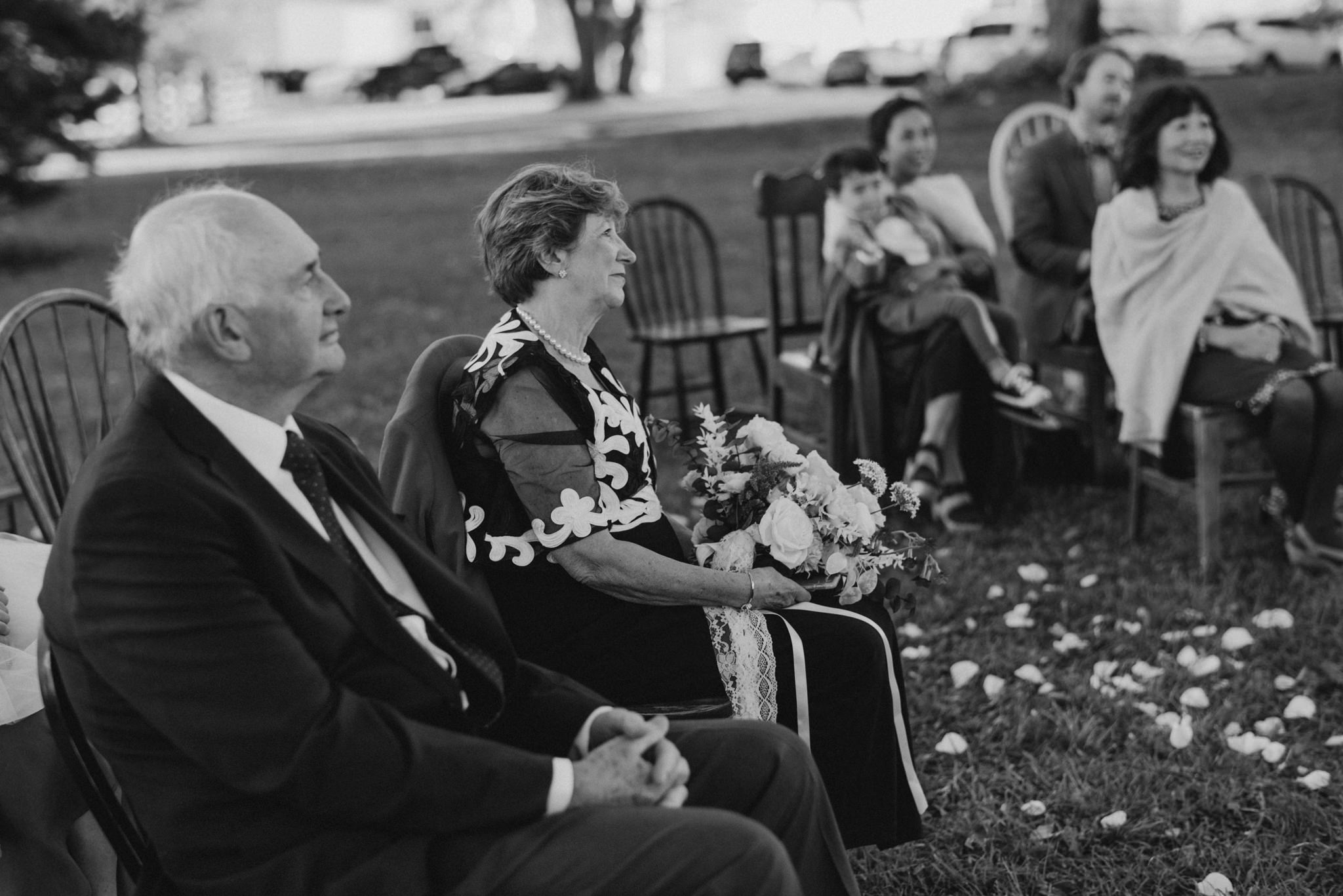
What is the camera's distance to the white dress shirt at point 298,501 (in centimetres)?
208

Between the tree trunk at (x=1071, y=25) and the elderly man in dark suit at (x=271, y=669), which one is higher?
the tree trunk at (x=1071, y=25)

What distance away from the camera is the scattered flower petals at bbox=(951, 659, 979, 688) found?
4230mm

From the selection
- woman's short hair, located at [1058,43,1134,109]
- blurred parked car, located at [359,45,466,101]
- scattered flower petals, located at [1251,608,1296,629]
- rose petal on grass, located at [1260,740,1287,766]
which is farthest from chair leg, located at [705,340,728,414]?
blurred parked car, located at [359,45,466,101]

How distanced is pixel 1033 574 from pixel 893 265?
147 cm

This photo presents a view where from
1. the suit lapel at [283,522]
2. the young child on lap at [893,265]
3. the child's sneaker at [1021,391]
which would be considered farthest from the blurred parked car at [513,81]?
the suit lapel at [283,522]

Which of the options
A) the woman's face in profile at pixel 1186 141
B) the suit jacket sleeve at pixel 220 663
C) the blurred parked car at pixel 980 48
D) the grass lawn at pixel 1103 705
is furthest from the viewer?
the blurred parked car at pixel 980 48

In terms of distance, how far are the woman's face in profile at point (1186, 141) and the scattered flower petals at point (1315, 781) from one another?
2.51m

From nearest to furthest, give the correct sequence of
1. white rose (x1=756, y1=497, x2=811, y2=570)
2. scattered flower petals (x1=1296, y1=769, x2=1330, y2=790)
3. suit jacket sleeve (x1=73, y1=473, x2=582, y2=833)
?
suit jacket sleeve (x1=73, y1=473, x2=582, y2=833)
white rose (x1=756, y1=497, x2=811, y2=570)
scattered flower petals (x1=1296, y1=769, x2=1330, y2=790)

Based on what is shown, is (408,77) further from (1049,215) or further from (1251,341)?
(1251,341)

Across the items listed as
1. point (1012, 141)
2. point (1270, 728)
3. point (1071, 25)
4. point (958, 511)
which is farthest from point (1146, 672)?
point (1071, 25)

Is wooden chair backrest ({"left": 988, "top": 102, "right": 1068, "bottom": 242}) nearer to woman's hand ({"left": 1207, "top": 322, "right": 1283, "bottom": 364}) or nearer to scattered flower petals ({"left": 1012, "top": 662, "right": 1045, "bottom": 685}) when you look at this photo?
woman's hand ({"left": 1207, "top": 322, "right": 1283, "bottom": 364})

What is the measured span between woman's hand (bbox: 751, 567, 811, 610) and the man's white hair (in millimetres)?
1305

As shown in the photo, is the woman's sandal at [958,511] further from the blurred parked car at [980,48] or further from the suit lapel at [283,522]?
the blurred parked car at [980,48]

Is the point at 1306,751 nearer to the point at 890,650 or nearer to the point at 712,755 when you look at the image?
the point at 890,650
